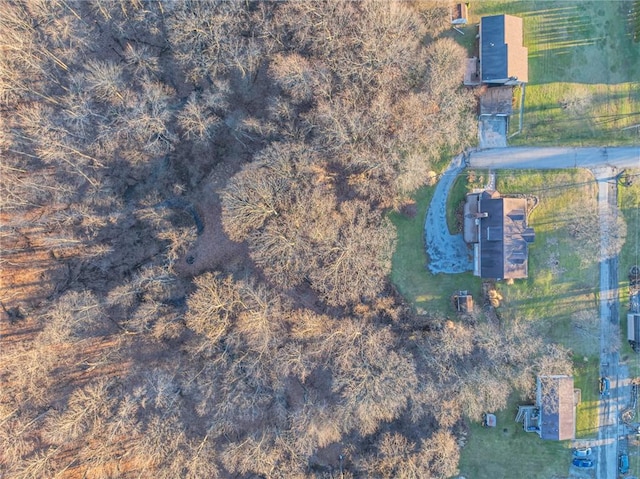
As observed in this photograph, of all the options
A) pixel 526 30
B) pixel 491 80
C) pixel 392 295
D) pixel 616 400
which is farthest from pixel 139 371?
pixel 526 30

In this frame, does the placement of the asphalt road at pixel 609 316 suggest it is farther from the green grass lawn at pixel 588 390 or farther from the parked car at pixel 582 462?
the parked car at pixel 582 462

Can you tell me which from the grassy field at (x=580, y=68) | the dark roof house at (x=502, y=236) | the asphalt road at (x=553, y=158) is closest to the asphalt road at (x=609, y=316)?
the asphalt road at (x=553, y=158)

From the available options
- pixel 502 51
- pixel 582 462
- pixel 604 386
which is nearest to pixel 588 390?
pixel 604 386

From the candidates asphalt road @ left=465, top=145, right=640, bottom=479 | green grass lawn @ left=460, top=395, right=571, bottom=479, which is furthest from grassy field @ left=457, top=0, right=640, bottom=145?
green grass lawn @ left=460, top=395, right=571, bottom=479

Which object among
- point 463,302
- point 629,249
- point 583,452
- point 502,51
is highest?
point 502,51

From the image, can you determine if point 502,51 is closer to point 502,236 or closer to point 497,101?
point 497,101
